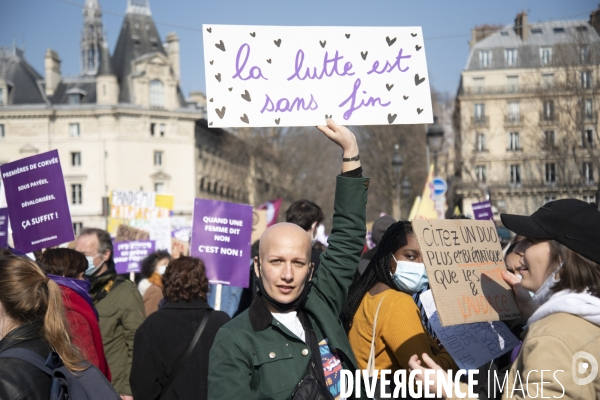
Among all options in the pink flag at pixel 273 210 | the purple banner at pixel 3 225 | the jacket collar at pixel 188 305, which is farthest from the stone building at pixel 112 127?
the jacket collar at pixel 188 305

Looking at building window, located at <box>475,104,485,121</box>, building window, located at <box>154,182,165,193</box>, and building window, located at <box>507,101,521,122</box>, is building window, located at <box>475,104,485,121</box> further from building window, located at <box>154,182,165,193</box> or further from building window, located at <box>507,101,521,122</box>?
building window, located at <box>154,182,165,193</box>

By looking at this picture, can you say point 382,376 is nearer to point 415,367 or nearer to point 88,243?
point 415,367

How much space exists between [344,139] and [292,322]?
39.2 inches

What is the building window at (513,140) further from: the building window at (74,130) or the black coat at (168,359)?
the black coat at (168,359)

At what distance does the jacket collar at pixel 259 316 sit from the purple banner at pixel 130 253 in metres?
9.67

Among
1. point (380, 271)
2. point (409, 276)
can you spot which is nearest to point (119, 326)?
point (380, 271)

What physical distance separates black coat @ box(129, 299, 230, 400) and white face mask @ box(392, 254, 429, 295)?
174 cm

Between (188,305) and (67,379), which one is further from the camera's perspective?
(188,305)

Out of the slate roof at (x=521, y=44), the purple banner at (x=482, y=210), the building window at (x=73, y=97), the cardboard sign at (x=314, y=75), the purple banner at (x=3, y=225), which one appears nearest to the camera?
the cardboard sign at (x=314, y=75)

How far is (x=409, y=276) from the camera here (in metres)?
4.24

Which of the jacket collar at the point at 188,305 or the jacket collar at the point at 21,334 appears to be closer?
the jacket collar at the point at 21,334

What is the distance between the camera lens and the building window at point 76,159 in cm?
6919

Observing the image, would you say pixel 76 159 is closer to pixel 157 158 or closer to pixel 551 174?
pixel 157 158

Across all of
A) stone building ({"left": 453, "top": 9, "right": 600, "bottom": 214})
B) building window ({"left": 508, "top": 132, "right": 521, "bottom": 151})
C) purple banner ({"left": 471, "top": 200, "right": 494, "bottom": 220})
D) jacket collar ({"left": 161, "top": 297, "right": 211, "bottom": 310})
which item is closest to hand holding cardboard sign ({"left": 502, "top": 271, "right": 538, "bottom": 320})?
jacket collar ({"left": 161, "top": 297, "right": 211, "bottom": 310})
